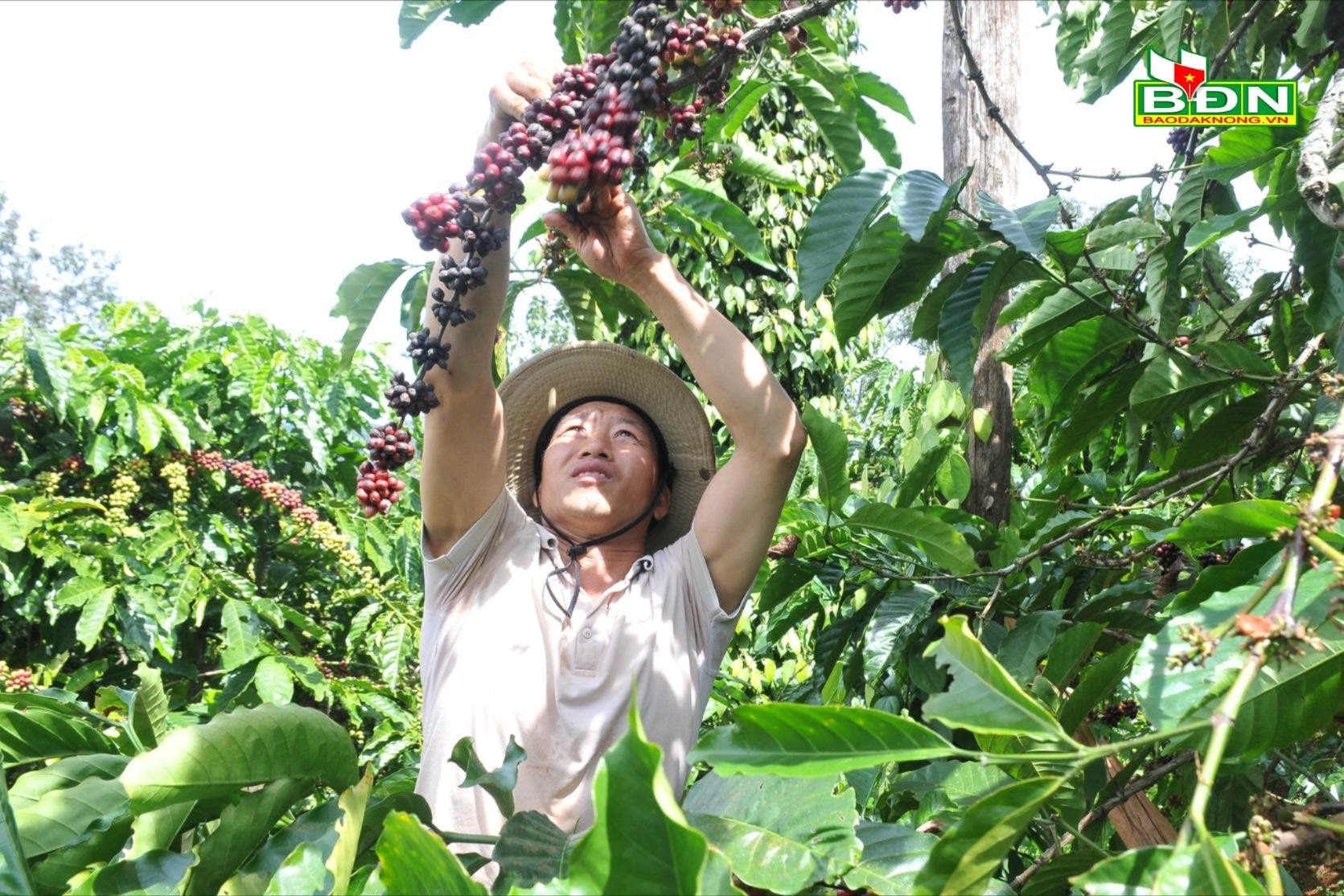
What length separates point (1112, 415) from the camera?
190 centimetres

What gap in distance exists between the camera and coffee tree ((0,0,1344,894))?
653 millimetres

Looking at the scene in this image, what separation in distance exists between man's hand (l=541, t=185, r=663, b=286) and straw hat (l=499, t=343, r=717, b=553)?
0.37 metres

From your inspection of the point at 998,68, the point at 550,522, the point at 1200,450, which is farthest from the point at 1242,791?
the point at 998,68

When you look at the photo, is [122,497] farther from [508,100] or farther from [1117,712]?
[1117,712]

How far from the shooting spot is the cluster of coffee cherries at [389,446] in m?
1.27

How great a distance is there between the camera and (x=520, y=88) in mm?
1389

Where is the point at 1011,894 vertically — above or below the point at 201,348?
below

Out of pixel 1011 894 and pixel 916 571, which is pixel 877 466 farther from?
pixel 1011 894

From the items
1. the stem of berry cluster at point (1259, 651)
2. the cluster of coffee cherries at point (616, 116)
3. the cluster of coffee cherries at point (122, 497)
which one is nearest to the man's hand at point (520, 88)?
the cluster of coffee cherries at point (616, 116)

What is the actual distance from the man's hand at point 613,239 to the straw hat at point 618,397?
1.21ft

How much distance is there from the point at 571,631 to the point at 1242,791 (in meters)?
1.05

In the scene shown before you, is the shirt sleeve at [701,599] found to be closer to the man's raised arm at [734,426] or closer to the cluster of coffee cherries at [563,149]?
the man's raised arm at [734,426]
